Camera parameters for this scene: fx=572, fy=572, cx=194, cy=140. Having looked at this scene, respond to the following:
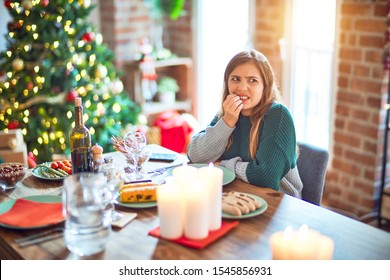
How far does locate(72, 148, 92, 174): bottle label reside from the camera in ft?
6.47

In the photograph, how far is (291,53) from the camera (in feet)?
12.6

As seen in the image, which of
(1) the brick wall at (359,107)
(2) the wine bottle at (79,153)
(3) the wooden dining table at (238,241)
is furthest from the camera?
(1) the brick wall at (359,107)

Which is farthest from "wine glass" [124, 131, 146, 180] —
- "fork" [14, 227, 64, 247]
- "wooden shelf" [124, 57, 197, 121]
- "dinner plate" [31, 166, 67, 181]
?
"wooden shelf" [124, 57, 197, 121]

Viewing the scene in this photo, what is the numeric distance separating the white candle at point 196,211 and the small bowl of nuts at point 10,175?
2.51ft

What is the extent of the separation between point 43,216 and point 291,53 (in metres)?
2.52

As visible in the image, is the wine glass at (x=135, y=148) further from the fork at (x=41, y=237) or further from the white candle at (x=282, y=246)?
the white candle at (x=282, y=246)

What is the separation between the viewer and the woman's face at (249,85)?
222 cm

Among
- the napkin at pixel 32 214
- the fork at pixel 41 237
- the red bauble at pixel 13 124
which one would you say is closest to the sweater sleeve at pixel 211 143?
the napkin at pixel 32 214

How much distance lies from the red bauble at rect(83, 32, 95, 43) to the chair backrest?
1866mm

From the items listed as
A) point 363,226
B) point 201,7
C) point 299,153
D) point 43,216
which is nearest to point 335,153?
point 299,153

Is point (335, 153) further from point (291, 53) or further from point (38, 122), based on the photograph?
point (38, 122)

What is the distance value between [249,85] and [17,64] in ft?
6.08

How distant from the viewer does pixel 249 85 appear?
2223 mm

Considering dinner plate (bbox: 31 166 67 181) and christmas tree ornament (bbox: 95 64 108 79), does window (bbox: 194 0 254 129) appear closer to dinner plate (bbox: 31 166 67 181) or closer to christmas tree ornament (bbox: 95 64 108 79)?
christmas tree ornament (bbox: 95 64 108 79)
